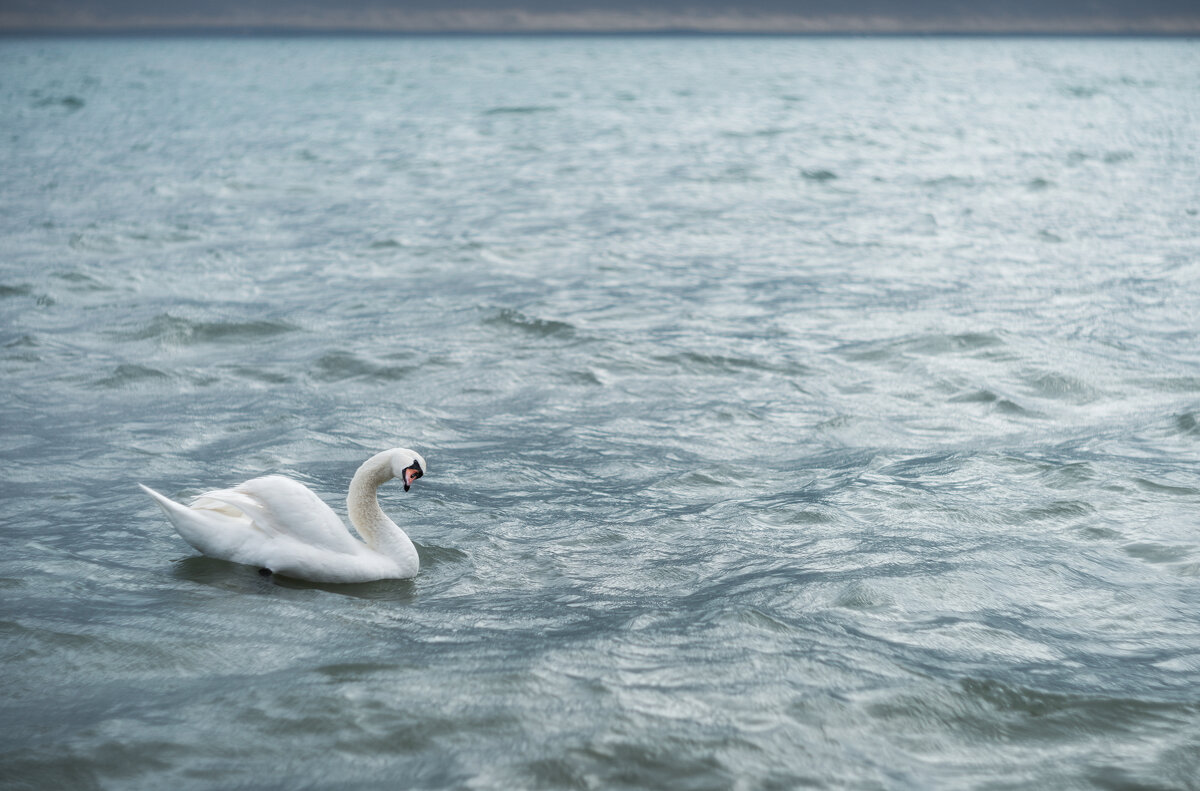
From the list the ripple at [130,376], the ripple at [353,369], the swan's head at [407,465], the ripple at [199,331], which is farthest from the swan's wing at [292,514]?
the ripple at [199,331]

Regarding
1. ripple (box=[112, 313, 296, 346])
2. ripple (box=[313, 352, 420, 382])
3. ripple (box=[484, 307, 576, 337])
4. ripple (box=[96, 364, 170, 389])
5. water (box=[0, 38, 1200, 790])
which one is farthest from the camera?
ripple (box=[484, 307, 576, 337])

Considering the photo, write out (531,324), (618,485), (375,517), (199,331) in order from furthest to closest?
(531,324), (199,331), (618,485), (375,517)

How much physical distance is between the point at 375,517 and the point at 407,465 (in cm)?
42

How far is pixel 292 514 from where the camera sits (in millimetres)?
6629

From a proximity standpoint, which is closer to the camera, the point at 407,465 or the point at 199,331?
the point at 407,465

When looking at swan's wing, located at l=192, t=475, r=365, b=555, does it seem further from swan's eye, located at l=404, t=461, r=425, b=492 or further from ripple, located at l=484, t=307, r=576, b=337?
ripple, located at l=484, t=307, r=576, b=337

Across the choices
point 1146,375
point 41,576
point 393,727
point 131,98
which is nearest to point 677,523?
point 393,727

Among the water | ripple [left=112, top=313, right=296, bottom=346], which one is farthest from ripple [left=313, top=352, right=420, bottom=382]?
ripple [left=112, top=313, right=296, bottom=346]

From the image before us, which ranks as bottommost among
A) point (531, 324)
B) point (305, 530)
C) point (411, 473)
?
point (305, 530)

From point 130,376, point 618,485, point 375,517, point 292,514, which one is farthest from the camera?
point 130,376

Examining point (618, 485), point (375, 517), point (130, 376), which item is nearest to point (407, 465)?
point (375, 517)

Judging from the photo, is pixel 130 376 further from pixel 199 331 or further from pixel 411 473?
pixel 411 473

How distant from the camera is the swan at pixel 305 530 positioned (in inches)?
262

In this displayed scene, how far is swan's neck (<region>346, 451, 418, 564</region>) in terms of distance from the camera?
6.78 m
